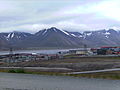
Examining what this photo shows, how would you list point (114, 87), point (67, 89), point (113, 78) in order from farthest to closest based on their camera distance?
point (113, 78) < point (114, 87) < point (67, 89)

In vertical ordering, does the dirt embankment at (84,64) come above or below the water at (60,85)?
above

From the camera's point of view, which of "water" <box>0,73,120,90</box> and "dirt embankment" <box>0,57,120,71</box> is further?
"dirt embankment" <box>0,57,120,71</box>

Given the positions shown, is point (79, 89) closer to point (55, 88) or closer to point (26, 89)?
point (55, 88)

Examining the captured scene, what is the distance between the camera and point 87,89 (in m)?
25.1

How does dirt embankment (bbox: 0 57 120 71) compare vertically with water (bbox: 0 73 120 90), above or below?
above

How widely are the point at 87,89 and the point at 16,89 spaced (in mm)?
7464

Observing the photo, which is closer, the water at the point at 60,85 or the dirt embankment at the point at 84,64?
the water at the point at 60,85

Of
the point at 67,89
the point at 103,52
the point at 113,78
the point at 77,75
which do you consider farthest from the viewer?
the point at 103,52

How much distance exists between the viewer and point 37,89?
24.1 m

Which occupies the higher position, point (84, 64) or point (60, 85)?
point (84, 64)

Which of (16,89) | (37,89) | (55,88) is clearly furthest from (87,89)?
(16,89)

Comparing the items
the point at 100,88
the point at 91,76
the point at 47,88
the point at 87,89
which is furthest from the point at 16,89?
the point at 91,76

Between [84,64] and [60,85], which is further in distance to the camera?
[84,64]

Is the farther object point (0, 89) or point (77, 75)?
point (77, 75)
